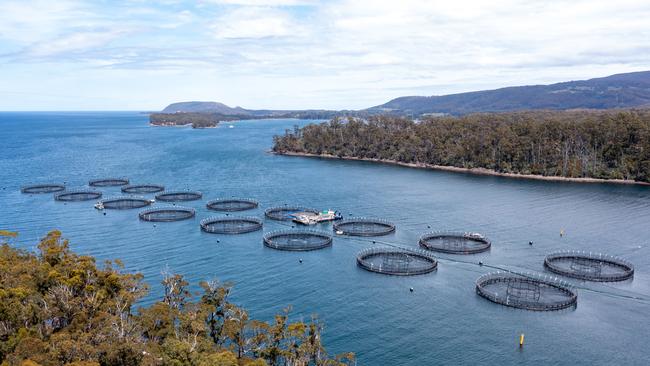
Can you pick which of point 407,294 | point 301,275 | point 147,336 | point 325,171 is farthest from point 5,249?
point 325,171

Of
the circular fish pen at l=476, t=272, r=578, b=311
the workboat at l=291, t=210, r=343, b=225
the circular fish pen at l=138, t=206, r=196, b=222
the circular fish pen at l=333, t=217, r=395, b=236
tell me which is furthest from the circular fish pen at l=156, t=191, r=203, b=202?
the circular fish pen at l=476, t=272, r=578, b=311

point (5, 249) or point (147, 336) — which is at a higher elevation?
point (5, 249)

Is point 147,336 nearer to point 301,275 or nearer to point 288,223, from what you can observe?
point 301,275

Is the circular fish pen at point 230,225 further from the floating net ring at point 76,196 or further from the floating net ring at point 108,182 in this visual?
the floating net ring at point 108,182

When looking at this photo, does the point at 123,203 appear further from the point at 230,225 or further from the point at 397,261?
the point at 397,261

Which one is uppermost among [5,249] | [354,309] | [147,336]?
[5,249]

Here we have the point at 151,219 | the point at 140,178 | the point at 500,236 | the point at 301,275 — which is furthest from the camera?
the point at 140,178

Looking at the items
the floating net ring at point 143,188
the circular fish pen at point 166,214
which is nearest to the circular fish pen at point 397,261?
the circular fish pen at point 166,214
